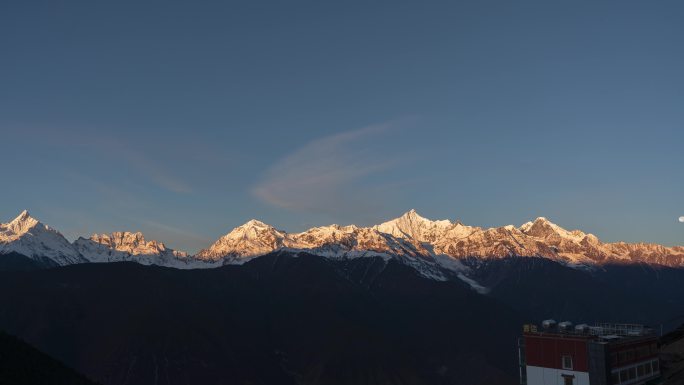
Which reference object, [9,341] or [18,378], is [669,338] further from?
[9,341]

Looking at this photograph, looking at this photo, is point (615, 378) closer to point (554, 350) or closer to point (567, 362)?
point (567, 362)

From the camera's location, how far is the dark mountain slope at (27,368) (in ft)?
414

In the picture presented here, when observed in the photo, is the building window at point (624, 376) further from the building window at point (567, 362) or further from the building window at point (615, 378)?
the building window at point (567, 362)

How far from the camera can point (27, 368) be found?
132750 mm

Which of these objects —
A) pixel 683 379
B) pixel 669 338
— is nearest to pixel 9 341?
pixel 683 379

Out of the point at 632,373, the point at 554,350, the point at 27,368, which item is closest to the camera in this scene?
the point at 632,373

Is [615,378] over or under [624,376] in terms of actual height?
under

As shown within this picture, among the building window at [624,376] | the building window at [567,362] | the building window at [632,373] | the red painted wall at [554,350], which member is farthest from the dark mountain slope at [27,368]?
the building window at [632,373]

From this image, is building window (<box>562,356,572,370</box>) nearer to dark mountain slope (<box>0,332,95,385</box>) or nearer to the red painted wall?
the red painted wall

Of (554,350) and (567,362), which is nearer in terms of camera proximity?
(567,362)

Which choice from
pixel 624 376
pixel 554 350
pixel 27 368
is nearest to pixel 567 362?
pixel 554 350

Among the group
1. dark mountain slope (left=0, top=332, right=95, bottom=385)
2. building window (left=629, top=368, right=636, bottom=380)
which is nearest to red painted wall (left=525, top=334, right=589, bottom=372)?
building window (left=629, top=368, right=636, bottom=380)

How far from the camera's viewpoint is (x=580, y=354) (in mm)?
106375

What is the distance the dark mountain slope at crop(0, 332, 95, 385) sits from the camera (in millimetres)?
126125
